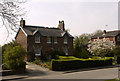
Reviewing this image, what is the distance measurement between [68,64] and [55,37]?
15295mm

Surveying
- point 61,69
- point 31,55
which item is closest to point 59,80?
point 61,69

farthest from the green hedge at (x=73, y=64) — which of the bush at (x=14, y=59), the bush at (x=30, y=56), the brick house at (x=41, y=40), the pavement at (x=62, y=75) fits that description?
the brick house at (x=41, y=40)

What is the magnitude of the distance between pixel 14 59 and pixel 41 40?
16.1 m

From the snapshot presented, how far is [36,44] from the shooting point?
3281cm

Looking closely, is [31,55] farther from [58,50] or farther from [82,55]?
[82,55]

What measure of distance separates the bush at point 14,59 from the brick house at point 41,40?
13145 mm

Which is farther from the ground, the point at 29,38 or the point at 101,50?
the point at 29,38

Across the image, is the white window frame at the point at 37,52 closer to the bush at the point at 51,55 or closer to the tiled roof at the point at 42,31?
the bush at the point at 51,55

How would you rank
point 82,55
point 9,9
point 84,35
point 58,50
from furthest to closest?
point 84,35, point 82,55, point 58,50, point 9,9

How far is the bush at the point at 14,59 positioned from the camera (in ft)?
57.8

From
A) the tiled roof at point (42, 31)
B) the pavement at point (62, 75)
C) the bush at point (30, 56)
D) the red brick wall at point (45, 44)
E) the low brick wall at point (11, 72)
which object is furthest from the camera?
the tiled roof at point (42, 31)

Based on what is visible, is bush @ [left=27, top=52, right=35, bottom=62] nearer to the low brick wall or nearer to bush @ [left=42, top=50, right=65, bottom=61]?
bush @ [left=42, top=50, right=65, bottom=61]

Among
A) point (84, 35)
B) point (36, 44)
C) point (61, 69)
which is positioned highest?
point (84, 35)

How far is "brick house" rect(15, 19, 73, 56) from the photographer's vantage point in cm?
3201
